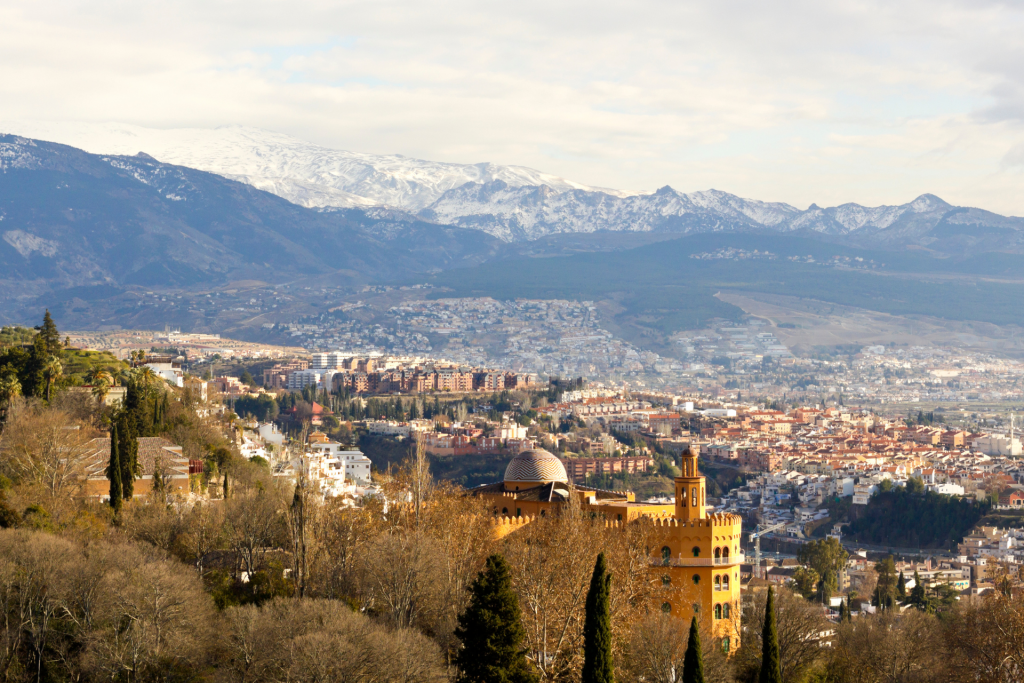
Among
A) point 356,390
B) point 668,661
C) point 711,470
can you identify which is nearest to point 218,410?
point 668,661

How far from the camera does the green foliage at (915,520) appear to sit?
112 m

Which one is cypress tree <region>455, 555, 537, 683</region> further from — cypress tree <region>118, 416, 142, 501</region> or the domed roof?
cypress tree <region>118, 416, 142, 501</region>

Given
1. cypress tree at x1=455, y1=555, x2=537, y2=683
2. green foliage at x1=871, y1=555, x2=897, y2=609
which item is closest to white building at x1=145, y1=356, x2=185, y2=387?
green foliage at x1=871, y1=555, x2=897, y2=609

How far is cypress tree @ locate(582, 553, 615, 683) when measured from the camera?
32938 millimetres

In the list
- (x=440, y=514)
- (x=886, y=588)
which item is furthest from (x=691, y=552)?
(x=886, y=588)

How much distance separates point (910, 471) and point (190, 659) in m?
111

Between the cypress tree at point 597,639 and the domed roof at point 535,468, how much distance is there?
15.8 metres

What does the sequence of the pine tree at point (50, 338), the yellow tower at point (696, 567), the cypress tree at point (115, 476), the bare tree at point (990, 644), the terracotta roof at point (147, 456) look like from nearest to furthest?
the bare tree at point (990, 644) < the yellow tower at point (696, 567) < the cypress tree at point (115, 476) < the terracotta roof at point (147, 456) < the pine tree at point (50, 338)

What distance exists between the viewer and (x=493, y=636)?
110 feet

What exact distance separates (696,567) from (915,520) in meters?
77.4

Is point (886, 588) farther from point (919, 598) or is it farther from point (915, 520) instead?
point (915, 520)

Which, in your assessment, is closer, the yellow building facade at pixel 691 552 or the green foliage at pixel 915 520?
the yellow building facade at pixel 691 552

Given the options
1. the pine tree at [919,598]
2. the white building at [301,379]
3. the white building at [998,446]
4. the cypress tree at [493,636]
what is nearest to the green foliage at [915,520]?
the pine tree at [919,598]

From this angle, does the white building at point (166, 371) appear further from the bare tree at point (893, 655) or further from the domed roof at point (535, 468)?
the bare tree at point (893, 655)
